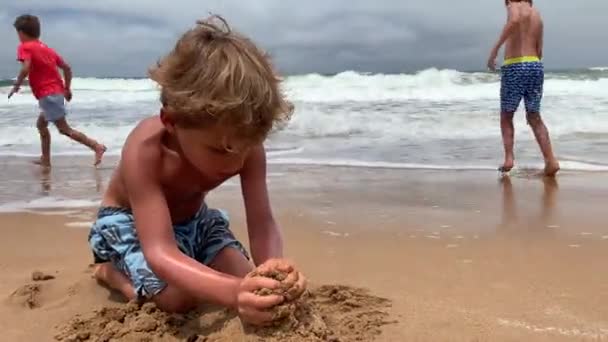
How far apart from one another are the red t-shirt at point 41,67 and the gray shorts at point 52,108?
0.05 m

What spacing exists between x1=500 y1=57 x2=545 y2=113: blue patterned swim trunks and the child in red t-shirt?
410 centimetres

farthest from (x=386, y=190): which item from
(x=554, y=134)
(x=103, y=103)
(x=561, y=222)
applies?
(x=103, y=103)

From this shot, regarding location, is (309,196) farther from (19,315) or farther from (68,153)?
(68,153)

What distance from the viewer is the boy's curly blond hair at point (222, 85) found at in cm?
167

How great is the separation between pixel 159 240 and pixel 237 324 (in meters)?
0.35

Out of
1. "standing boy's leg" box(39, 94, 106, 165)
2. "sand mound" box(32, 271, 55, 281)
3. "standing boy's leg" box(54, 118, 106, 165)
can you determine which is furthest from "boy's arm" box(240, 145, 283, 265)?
"standing boy's leg" box(39, 94, 106, 165)

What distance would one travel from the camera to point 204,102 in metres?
1.69

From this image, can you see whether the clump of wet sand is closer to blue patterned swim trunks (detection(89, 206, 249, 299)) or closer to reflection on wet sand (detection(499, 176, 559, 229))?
blue patterned swim trunks (detection(89, 206, 249, 299))

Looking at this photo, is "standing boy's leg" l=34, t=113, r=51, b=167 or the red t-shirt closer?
"standing boy's leg" l=34, t=113, r=51, b=167

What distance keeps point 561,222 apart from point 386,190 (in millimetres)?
1340

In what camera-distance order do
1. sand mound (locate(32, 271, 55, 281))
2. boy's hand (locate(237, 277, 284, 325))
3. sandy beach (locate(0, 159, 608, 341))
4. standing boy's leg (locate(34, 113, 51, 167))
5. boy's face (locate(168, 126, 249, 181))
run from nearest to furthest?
boy's hand (locate(237, 277, 284, 325)) → boy's face (locate(168, 126, 249, 181)) → sandy beach (locate(0, 159, 608, 341)) → sand mound (locate(32, 271, 55, 281)) → standing boy's leg (locate(34, 113, 51, 167))

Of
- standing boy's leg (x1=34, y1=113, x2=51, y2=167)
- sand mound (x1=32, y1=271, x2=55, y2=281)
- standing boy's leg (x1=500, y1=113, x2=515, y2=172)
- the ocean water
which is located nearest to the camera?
sand mound (x1=32, y1=271, x2=55, y2=281)

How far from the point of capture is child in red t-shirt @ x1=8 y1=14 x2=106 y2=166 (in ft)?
22.1

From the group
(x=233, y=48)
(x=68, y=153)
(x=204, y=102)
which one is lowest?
(x=68, y=153)
